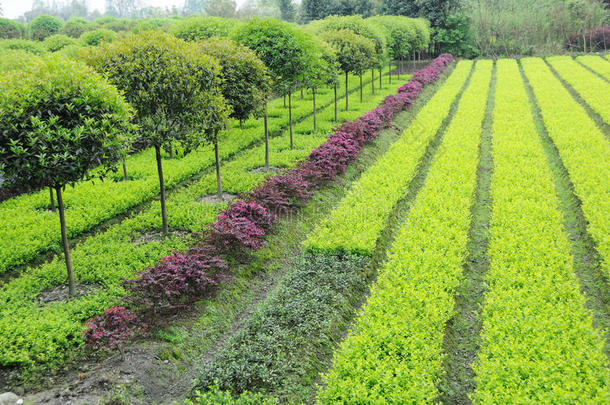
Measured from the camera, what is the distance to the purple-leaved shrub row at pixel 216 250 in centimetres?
757

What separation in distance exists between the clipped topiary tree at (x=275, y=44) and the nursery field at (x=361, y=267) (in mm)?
3589

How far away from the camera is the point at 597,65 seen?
43.7 m

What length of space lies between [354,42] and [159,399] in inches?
933

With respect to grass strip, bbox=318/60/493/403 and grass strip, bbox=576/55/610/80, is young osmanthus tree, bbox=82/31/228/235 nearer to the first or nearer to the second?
grass strip, bbox=318/60/493/403

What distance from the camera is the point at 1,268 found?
9.85m

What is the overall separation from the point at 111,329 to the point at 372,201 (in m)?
8.10

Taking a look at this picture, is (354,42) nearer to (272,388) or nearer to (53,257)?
(53,257)

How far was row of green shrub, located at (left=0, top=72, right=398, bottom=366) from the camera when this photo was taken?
23.9 feet

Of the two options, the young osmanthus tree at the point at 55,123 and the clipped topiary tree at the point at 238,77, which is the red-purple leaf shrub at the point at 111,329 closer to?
the young osmanthus tree at the point at 55,123

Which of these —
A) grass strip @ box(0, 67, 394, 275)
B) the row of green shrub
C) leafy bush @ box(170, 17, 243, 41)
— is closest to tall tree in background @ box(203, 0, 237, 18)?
leafy bush @ box(170, 17, 243, 41)

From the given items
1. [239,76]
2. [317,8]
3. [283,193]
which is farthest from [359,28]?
[317,8]

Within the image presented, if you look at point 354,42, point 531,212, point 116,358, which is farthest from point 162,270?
point 354,42

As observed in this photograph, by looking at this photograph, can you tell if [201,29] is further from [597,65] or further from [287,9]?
[287,9]

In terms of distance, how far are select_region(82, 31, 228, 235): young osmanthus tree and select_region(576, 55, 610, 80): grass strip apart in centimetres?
3924
